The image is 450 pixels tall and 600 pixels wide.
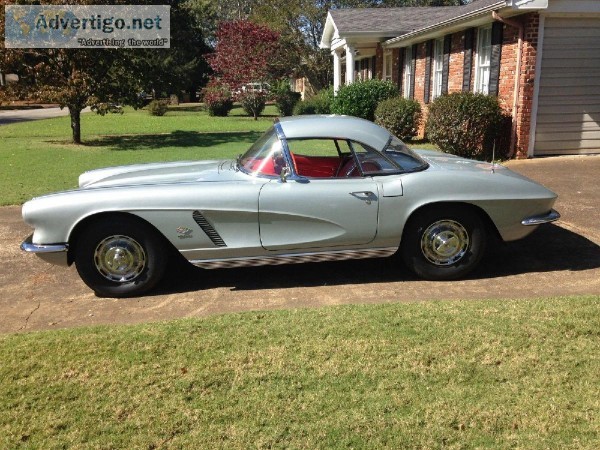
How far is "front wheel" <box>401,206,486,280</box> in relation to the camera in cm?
486

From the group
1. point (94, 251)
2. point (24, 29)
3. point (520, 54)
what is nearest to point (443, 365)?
point (94, 251)

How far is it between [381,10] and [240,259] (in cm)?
2156

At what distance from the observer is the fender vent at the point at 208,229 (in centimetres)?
460

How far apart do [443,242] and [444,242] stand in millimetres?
10

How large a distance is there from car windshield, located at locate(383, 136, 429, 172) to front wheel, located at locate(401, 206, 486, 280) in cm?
41

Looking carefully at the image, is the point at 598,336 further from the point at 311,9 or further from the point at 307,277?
the point at 311,9

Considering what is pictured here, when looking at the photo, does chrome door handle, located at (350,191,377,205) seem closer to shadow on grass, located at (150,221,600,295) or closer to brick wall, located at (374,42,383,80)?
shadow on grass, located at (150,221,600,295)

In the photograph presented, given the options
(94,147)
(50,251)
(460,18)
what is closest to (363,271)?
(50,251)

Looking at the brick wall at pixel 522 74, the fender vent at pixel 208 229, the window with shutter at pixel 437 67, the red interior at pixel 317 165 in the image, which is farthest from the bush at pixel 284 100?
the fender vent at pixel 208 229

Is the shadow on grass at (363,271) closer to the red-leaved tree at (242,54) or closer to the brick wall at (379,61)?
the brick wall at (379,61)

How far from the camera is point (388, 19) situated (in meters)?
21.6

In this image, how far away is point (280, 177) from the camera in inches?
187

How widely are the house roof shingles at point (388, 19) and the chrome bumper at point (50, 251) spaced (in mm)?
16677

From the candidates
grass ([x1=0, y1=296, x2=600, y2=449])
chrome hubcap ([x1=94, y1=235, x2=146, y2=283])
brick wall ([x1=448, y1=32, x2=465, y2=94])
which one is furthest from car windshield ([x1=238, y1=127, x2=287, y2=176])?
brick wall ([x1=448, y1=32, x2=465, y2=94])
